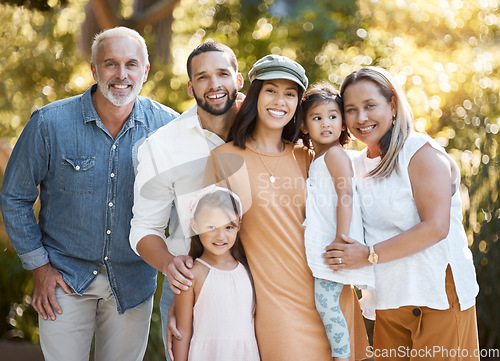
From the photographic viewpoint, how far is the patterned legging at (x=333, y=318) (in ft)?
8.34

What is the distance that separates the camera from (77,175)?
3.07m

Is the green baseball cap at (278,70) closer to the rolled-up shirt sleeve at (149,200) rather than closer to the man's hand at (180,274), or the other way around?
the rolled-up shirt sleeve at (149,200)

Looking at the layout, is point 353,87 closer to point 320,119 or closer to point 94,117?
point 320,119

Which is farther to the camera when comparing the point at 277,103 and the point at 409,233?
the point at 277,103

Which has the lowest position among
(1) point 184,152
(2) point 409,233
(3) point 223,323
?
(3) point 223,323

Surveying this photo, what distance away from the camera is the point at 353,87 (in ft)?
9.17

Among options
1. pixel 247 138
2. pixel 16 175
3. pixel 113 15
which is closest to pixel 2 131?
pixel 113 15

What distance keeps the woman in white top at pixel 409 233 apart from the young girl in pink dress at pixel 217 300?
0.45 metres

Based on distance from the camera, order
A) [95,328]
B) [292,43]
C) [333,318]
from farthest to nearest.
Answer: [292,43] < [95,328] < [333,318]

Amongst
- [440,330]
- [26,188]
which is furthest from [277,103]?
[26,188]

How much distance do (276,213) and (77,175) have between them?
3.73 feet

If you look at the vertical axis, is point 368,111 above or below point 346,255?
above

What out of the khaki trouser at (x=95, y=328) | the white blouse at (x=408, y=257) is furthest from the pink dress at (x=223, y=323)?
the khaki trouser at (x=95, y=328)

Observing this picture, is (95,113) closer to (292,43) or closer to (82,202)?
(82,202)
